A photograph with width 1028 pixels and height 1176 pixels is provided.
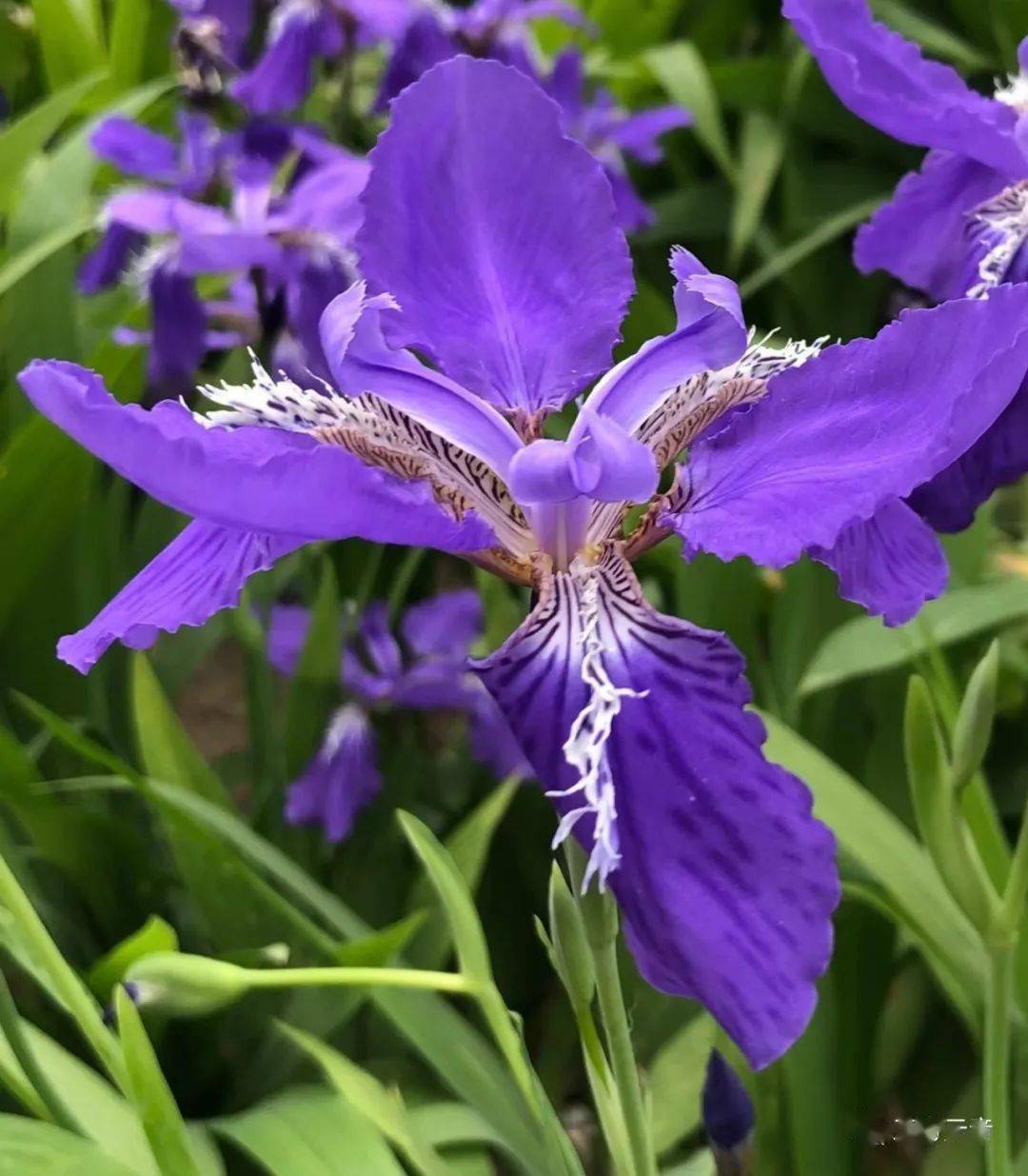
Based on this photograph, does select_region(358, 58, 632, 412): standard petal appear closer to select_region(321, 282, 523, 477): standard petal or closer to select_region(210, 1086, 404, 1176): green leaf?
select_region(321, 282, 523, 477): standard petal

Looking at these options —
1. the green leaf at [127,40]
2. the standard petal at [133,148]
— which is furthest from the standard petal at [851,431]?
the green leaf at [127,40]

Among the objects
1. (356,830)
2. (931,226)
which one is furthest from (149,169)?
(931,226)

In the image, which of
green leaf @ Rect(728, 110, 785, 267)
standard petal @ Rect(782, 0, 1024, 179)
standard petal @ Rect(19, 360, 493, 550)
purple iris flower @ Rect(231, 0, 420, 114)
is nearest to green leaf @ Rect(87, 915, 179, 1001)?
standard petal @ Rect(19, 360, 493, 550)

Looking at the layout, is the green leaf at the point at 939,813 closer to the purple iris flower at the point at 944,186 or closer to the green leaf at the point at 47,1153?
the purple iris flower at the point at 944,186

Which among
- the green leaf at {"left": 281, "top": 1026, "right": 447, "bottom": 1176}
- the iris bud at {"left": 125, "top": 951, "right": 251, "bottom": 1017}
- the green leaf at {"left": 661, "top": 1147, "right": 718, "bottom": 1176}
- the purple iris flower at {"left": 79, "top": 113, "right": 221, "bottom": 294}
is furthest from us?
the purple iris flower at {"left": 79, "top": 113, "right": 221, "bottom": 294}

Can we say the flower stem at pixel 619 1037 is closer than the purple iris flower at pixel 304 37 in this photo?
Yes

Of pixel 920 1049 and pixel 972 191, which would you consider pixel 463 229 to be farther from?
pixel 920 1049
